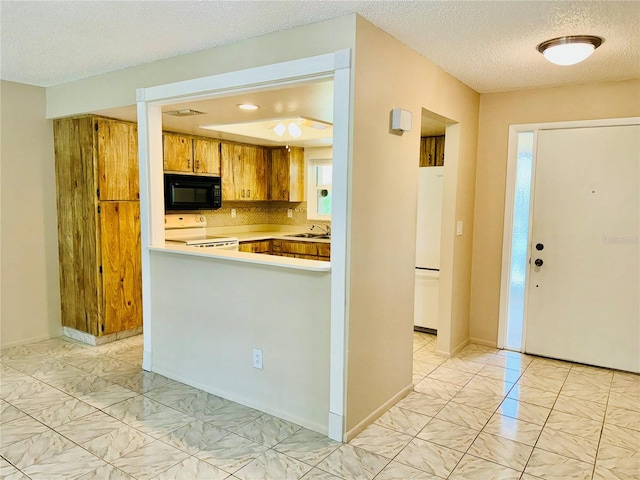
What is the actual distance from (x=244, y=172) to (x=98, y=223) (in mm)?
2163

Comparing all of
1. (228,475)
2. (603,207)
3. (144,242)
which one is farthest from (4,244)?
(603,207)

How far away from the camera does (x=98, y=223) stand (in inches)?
156

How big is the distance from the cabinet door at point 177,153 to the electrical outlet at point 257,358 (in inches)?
105

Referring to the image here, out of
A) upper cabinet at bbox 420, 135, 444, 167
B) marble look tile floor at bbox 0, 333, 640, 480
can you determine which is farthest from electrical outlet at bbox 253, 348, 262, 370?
upper cabinet at bbox 420, 135, 444, 167

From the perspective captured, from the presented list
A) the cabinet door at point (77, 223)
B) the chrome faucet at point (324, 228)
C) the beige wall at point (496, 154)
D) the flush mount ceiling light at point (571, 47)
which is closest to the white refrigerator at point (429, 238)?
the beige wall at point (496, 154)

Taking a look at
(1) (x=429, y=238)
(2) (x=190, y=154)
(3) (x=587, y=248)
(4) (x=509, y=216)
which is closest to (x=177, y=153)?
(2) (x=190, y=154)

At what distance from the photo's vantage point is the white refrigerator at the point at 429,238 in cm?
424

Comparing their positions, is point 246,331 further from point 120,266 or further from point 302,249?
point 302,249

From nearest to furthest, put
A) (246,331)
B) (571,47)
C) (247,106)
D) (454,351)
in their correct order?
(571,47)
(246,331)
(247,106)
(454,351)

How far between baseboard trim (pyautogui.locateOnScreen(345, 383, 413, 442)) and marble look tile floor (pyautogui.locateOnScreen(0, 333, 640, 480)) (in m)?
0.03

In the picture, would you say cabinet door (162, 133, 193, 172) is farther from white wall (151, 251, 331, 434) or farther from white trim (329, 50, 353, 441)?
white trim (329, 50, 353, 441)

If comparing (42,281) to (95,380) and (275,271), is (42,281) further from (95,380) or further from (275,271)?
(275,271)

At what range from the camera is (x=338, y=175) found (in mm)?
2371

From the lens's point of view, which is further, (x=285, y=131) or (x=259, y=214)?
(x=259, y=214)
